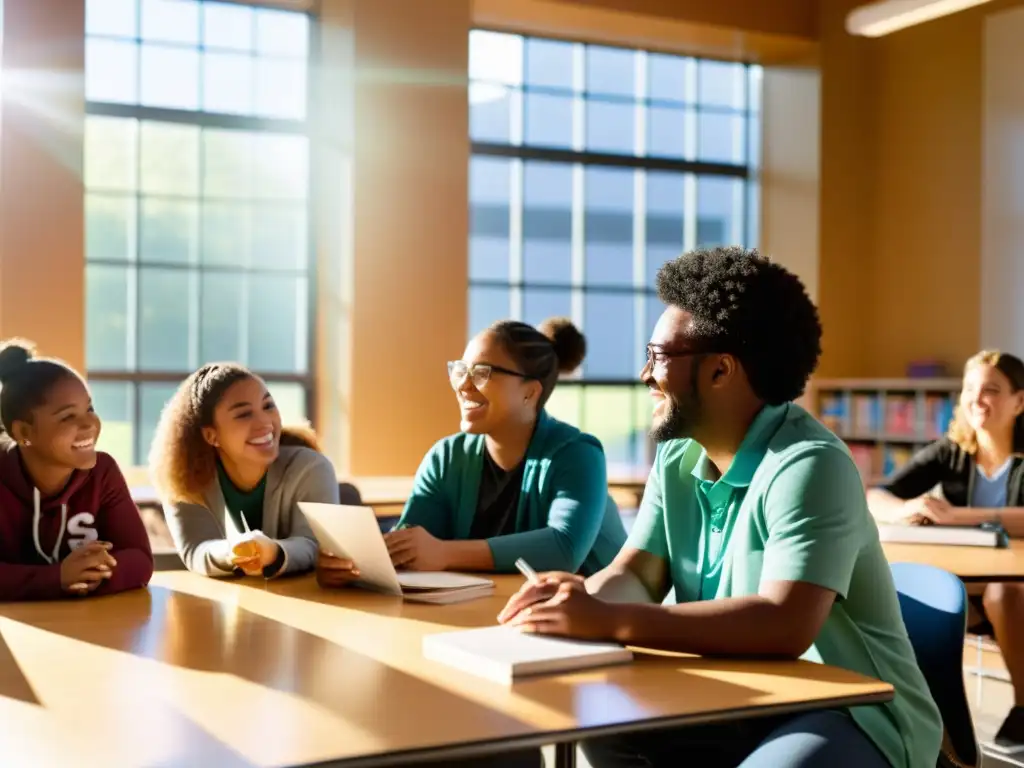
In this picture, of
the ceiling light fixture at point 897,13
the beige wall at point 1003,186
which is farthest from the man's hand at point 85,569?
the beige wall at point 1003,186

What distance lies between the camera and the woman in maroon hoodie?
2.45 m

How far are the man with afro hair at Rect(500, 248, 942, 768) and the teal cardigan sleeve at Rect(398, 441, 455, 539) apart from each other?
94 centimetres

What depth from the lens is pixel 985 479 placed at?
4109mm

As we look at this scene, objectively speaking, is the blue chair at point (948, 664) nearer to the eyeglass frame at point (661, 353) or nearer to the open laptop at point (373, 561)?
the eyeglass frame at point (661, 353)

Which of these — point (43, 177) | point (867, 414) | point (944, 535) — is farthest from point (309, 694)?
point (867, 414)

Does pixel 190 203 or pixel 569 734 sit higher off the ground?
pixel 190 203

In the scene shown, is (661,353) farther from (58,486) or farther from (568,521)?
(58,486)

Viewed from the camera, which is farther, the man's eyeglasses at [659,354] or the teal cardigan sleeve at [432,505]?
the teal cardigan sleeve at [432,505]

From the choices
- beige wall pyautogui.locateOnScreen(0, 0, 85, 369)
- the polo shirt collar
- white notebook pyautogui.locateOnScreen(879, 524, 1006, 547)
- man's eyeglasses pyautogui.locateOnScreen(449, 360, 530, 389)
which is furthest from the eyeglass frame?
beige wall pyautogui.locateOnScreen(0, 0, 85, 369)

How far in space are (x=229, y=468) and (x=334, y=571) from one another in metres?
0.56

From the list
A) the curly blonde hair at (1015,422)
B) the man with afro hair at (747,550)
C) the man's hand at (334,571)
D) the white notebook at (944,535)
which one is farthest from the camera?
the curly blonde hair at (1015,422)

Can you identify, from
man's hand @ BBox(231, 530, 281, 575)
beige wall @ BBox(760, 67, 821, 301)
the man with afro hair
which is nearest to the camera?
the man with afro hair

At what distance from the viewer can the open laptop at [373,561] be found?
7.48 feet

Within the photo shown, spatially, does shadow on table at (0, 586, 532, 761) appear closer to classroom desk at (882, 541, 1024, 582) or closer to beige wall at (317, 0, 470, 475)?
classroom desk at (882, 541, 1024, 582)
